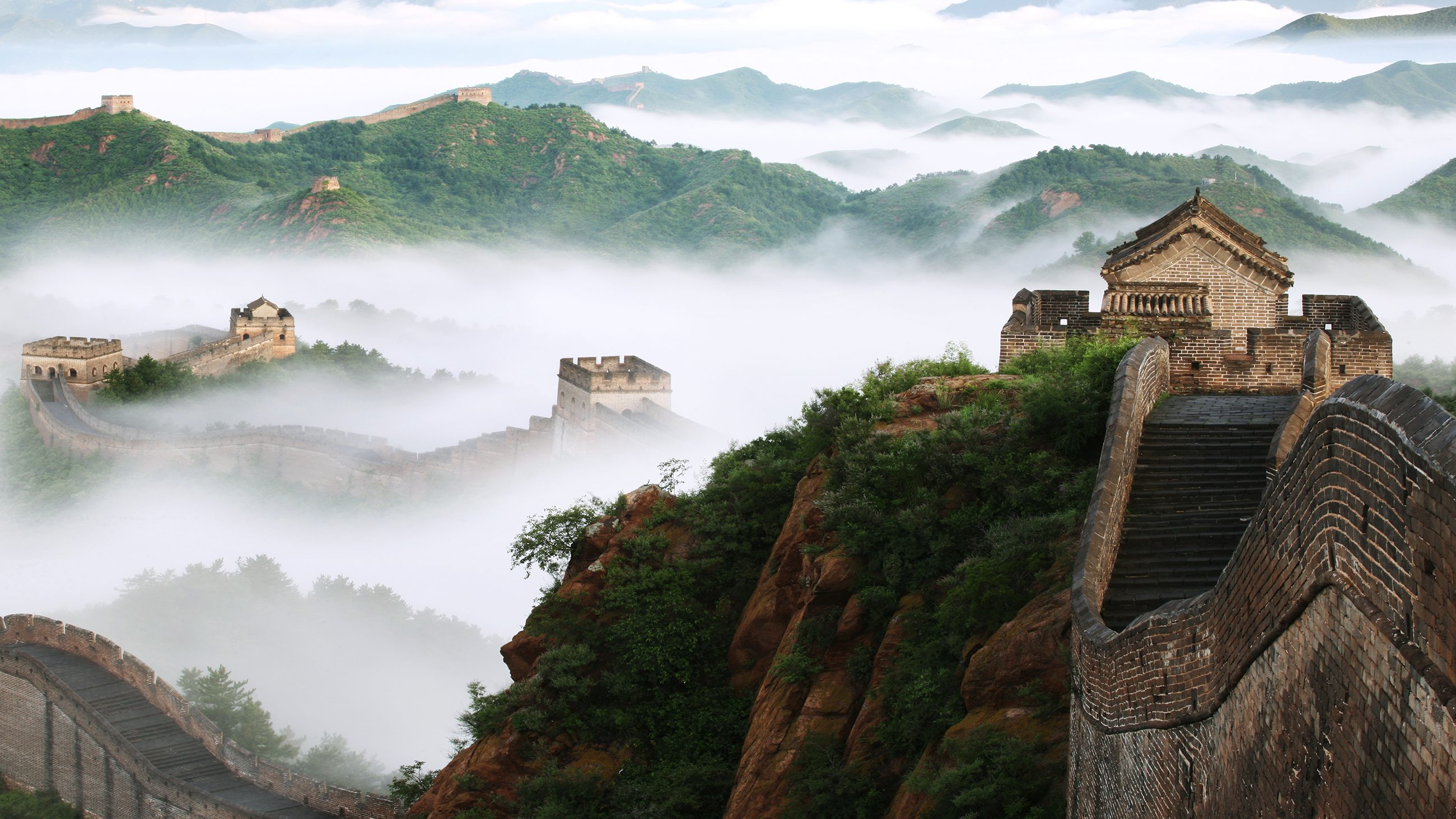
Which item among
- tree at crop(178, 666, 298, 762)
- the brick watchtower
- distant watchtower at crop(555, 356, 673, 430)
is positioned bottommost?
tree at crop(178, 666, 298, 762)

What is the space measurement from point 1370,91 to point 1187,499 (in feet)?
321

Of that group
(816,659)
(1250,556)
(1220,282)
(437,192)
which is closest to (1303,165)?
(437,192)

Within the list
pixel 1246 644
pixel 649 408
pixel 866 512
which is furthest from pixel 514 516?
pixel 1246 644

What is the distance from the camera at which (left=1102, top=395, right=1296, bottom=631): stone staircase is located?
34.9 ft

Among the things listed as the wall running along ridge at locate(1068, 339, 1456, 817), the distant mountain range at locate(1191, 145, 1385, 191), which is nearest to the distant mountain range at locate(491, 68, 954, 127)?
the distant mountain range at locate(1191, 145, 1385, 191)

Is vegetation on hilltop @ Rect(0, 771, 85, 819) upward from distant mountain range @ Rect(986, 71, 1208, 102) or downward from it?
downward

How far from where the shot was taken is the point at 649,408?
70.1 metres

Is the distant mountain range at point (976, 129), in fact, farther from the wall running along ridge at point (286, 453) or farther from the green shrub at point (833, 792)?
the green shrub at point (833, 792)

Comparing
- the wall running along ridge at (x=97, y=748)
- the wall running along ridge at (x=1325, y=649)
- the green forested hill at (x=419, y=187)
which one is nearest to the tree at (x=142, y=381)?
the wall running along ridge at (x=97, y=748)

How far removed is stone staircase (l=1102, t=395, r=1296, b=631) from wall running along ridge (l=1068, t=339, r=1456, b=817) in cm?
236

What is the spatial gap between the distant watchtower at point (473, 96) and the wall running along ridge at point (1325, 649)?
6284 inches

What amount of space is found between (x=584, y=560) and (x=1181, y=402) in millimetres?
10307

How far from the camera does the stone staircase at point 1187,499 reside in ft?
34.9

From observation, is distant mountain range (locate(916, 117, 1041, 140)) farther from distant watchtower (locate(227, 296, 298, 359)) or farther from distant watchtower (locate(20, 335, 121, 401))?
distant watchtower (locate(20, 335, 121, 401))
